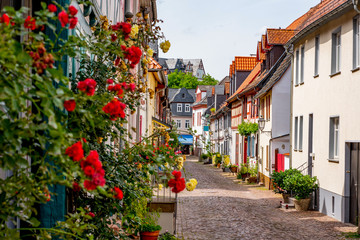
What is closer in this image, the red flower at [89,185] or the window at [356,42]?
the red flower at [89,185]

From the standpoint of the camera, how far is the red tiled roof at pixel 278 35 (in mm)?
28609

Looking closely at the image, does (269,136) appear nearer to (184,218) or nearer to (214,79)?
(184,218)

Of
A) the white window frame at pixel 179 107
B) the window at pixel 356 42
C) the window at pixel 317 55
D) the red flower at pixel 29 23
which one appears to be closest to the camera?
the red flower at pixel 29 23

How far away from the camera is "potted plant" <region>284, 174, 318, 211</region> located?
17.5 metres

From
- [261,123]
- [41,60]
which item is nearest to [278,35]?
[261,123]

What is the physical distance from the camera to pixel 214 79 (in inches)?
4006

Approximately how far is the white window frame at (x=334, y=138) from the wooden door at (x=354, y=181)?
1583 mm

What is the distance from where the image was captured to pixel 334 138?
16422 millimetres

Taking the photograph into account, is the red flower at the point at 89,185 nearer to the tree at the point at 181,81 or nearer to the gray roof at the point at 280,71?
the gray roof at the point at 280,71

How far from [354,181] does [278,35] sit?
636 inches

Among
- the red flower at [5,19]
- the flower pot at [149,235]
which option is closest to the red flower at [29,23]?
the red flower at [5,19]

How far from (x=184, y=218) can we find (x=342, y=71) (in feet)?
20.4

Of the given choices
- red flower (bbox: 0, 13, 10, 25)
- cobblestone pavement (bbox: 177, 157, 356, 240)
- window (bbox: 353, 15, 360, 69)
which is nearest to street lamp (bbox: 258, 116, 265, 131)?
cobblestone pavement (bbox: 177, 157, 356, 240)

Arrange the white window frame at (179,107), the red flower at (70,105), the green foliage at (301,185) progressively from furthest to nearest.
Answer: the white window frame at (179,107)
the green foliage at (301,185)
the red flower at (70,105)
